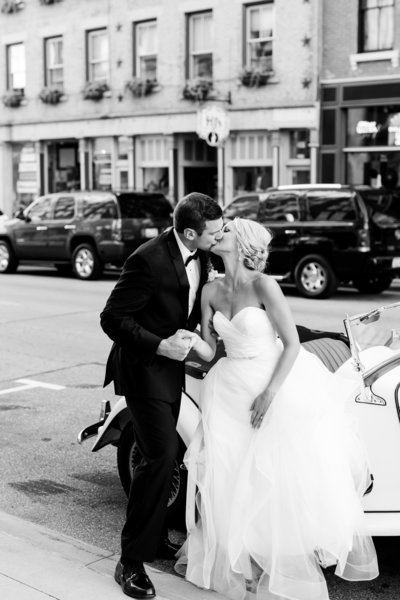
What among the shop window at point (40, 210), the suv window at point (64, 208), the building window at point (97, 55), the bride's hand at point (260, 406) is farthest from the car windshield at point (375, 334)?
the building window at point (97, 55)

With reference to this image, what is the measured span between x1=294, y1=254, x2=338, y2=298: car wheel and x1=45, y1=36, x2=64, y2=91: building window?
1556 cm

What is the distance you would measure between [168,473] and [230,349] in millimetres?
626

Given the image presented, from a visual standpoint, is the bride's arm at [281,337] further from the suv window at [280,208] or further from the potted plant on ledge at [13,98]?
the potted plant on ledge at [13,98]

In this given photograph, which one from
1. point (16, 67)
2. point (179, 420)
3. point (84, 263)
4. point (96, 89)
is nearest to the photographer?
point (179, 420)

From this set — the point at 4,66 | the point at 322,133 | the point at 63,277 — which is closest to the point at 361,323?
the point at 63,277

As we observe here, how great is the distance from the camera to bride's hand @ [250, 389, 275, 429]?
3.98 meters

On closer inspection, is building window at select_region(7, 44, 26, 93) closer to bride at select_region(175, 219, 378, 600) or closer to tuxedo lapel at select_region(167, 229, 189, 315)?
tuxedo lapel at select_region(167, 229, 189, 315)

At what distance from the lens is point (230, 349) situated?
416 centimetres

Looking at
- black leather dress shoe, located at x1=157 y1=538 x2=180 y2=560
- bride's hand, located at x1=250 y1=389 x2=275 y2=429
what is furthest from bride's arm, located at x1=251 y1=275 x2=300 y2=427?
black leather dress shoe, located at x1=157 y1=538 x2=180 y2=560

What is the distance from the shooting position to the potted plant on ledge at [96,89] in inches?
1084

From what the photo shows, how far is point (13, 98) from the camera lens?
30.5 m

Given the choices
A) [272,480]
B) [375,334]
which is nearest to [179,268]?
[272,480]

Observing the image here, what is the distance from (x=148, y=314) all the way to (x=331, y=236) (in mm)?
11842

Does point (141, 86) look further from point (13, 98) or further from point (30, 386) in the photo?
point (30, 386)
